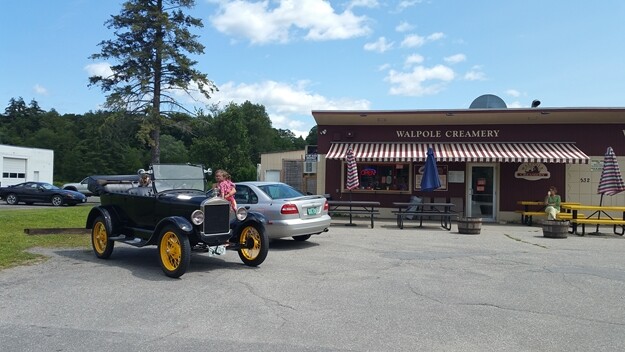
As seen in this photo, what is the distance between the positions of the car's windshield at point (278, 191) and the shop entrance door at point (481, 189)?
33.6 feet

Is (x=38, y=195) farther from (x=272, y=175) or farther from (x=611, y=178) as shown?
(x=611, y=178)

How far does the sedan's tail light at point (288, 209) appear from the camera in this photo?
10844 millimetres

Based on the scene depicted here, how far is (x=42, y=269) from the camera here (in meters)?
8.21

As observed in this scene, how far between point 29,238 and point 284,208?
19.1ft

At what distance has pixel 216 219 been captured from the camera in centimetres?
829

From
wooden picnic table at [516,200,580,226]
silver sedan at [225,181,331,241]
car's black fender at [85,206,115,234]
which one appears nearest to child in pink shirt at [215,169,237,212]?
silver sedan at [225,181,331,241]

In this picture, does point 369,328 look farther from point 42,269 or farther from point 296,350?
point 42,269

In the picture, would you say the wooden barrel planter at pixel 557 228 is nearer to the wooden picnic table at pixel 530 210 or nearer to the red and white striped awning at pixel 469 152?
the wooden picnic table at pixel 530 210

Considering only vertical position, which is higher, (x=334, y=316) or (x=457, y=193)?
(x=457, y=193)

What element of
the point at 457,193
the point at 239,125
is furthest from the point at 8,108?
the point at 457,193

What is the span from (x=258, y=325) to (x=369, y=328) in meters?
1.19

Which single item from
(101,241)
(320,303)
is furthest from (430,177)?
(320,303)

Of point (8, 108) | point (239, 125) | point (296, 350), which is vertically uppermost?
point (8, 108)

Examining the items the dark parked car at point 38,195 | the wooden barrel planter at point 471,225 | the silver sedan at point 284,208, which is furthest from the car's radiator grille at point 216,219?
the dark parked car at point 38,195
